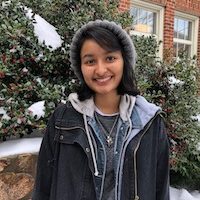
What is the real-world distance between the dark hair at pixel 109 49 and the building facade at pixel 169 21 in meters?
6.51

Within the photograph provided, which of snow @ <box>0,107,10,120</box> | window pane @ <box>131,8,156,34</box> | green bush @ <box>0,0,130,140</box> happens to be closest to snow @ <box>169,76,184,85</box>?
green bush @ <box>0,0,130,140</box>

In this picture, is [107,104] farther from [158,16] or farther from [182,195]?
[158,16]

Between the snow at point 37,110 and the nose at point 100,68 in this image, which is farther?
the snow at point 37,110

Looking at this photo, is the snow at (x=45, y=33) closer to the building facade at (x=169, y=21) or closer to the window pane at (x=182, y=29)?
the building facade at (x=169, y=21)

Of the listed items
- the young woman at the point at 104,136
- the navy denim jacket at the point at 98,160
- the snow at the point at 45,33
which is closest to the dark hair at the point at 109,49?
the young woman at the point at 104,136

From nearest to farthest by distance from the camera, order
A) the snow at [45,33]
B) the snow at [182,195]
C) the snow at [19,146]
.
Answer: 1. the snow at [19,146]
2. the snow at [45,33]
3. the snow at [182,195]

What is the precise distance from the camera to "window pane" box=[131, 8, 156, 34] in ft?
29.9

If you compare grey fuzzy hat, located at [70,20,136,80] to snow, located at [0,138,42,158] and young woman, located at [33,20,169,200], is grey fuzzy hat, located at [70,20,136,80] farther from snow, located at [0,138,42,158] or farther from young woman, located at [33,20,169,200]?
snow, located at [0,138,42,158]

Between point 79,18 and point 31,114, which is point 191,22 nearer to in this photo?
point 79,18

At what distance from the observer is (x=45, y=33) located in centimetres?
341

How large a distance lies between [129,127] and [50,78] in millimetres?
1884

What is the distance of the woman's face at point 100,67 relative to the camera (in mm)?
1621

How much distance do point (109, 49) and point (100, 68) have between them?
0.09m

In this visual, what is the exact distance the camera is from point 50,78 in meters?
A: 3.42
